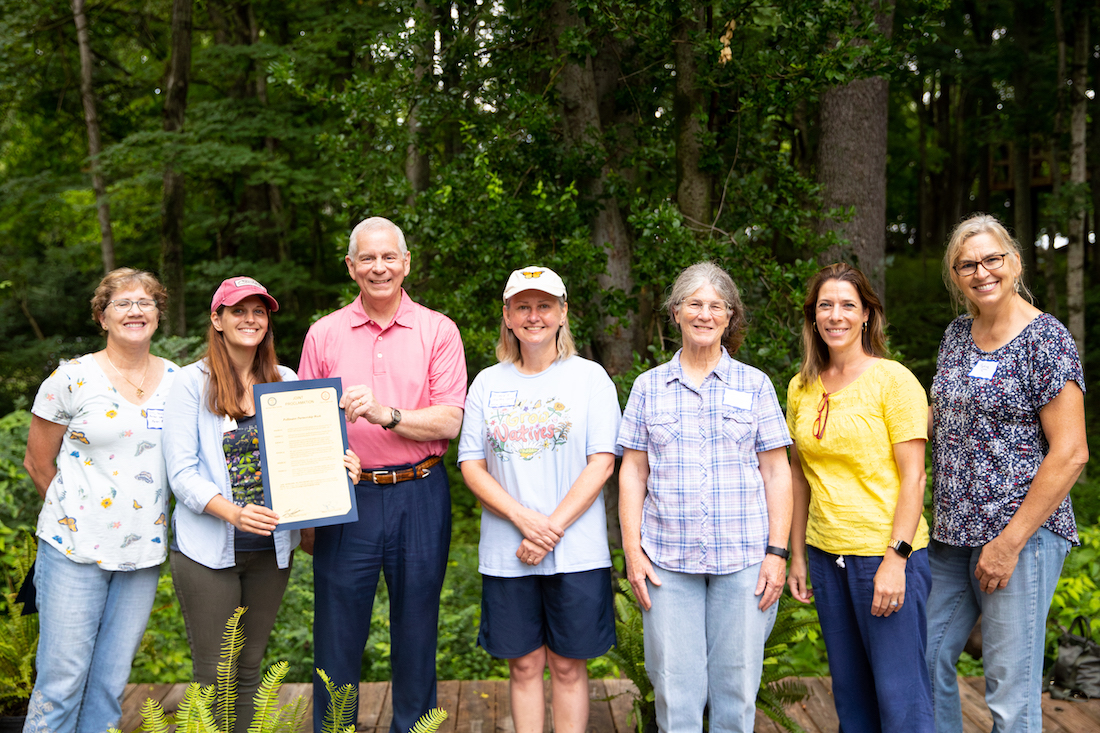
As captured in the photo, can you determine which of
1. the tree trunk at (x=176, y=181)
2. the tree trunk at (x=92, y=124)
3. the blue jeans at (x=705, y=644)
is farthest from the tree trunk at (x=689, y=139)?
the tree trunk at (x=92, y=124)

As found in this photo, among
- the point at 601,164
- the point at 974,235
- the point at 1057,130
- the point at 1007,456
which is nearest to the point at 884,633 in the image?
the point at 1007,456

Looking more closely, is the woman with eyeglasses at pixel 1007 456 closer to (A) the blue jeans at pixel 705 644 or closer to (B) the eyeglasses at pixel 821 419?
(B) the eyeglasses at pixel 821 419

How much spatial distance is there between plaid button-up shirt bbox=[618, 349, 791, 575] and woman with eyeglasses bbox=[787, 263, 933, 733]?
0.67 feet

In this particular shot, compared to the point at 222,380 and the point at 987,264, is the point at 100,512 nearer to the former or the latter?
the point at 222,380

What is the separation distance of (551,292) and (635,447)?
2.08 ft

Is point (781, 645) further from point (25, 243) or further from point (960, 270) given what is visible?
point (25, 243)

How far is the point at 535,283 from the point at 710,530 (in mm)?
1058

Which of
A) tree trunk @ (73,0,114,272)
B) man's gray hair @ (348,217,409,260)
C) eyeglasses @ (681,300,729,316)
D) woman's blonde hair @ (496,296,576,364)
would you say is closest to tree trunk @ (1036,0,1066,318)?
eyeglasses @ (681,300,729,316)

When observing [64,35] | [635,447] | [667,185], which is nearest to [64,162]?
[64,35]

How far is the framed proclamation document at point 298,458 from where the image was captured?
8.80ft

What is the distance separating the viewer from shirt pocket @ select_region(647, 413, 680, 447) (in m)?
2.64

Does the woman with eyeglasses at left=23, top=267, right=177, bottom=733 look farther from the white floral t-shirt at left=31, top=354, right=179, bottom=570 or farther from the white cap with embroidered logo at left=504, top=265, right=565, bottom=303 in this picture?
the white cap with embroidered logo at left=504, top=265, right=565, bottom=303

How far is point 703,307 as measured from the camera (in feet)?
8.64

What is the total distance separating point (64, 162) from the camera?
14.4 metres
